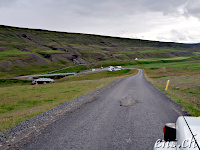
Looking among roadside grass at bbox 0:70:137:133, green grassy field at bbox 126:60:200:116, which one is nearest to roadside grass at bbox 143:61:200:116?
green grassy field at bbox 126:60:200:116

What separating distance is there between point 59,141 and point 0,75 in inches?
4231

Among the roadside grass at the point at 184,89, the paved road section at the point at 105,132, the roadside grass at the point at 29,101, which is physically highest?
the roadside grass at the point at 184,89

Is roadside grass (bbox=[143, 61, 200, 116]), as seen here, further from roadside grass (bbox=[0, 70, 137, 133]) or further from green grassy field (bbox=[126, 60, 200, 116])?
roadside grass (bbox=[0, 70, 137, 133])

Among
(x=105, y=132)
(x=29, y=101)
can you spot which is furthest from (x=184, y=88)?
(x=29, y=101)

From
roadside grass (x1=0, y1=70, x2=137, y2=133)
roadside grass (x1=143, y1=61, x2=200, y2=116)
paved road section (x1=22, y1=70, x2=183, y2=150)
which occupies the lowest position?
roadside grass (x1=0, y1=70, x2=137, y2=133)

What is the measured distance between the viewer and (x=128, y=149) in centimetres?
535

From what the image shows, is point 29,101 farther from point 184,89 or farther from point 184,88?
point 184,88

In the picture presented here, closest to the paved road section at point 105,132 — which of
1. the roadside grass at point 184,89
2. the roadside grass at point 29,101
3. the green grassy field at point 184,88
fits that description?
the roadside grass at point 184,89

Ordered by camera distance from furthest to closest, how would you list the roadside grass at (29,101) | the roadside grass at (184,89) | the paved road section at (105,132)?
the roadside grass at (184,89) < the roadside grass at (29,101) < the paved road section at (105,132)

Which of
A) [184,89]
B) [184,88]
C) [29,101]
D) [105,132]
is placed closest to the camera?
[105,132]

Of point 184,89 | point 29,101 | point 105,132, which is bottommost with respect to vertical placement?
point 29,101

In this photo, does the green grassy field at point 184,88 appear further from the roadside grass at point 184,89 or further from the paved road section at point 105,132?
the paved road section at point 105,132

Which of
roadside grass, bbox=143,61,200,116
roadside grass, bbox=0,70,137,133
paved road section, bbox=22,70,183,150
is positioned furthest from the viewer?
roadside grass, bbox=143,61,200,116

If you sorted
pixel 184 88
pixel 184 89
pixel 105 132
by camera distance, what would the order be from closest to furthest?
pixel 105 132, pixel 184 89, pixel 184 88
